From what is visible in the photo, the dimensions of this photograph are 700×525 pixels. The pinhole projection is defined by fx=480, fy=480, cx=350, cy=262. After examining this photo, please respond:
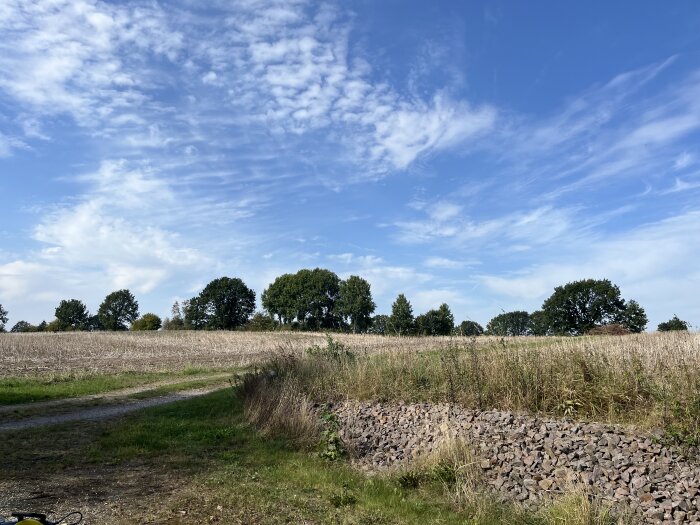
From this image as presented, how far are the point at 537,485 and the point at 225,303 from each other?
103807 mm

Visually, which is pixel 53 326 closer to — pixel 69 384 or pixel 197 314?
pixel 197 314

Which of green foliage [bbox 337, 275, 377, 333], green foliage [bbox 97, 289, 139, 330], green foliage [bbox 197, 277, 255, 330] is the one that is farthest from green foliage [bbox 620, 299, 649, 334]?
green foliage [bbox 97, 289, 139, 330]

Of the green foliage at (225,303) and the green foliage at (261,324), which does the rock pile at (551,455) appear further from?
the green foliage at (225,303)

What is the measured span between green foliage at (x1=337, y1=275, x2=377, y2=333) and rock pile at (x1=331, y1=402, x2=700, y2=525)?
276ft

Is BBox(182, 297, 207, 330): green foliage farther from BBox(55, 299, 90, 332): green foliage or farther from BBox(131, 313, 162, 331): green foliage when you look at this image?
BBox(55, 299, 90, 332): green foliage

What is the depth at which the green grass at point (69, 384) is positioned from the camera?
18078 millimetres

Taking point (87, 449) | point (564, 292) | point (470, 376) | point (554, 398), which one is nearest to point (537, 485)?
point (554, 398)

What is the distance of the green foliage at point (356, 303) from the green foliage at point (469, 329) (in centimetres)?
8164

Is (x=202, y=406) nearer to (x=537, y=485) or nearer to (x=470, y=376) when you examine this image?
(x=470, y=376)

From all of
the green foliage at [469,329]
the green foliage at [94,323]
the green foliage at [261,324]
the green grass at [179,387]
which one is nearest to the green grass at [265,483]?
the green foliage at [469,329]

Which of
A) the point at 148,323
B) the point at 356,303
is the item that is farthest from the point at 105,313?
the point at 356,303

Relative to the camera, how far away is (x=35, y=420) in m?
13.6

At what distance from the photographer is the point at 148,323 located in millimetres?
100750

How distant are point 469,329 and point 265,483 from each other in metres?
6.91
